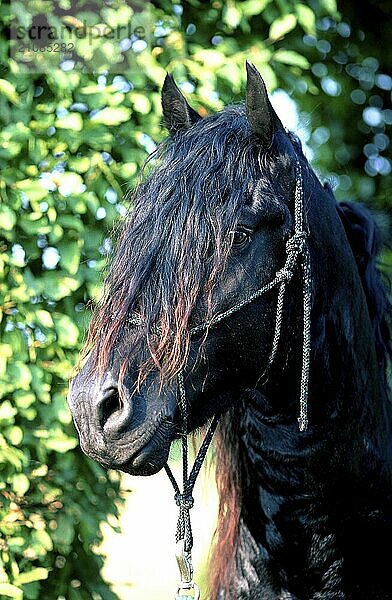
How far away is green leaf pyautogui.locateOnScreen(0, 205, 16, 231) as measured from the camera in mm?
2428

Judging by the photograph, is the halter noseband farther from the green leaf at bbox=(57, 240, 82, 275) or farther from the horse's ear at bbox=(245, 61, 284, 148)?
the green leaf at bbox=(57, 240, 82, 275)

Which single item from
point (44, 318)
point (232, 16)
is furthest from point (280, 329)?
point (232, 16)

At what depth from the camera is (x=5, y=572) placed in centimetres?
262

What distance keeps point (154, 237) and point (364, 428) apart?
0.65 meters

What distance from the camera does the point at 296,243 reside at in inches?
65.9

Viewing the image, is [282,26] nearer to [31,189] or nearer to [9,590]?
[31,189]

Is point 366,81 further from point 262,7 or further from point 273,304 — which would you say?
point 273,304

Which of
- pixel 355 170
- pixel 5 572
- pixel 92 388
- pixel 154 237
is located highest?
pixel 154 237

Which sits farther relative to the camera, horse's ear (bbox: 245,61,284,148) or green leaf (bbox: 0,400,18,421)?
green leaf (bbox: 0,400,18,421)

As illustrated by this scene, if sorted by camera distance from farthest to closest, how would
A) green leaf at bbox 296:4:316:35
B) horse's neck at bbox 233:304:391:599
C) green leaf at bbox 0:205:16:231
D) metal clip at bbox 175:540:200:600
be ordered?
1. green leaf at bbox 296:4:316:35
2. green leaf at bbox 0:205:16:231
3. horse's neck at bbox 233:304:391:599
4. metal clip at bbox 175:540:200:600

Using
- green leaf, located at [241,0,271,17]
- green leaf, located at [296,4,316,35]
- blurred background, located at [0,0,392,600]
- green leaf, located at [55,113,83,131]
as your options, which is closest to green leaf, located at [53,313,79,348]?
blurred background, located at [0,0,392,600]

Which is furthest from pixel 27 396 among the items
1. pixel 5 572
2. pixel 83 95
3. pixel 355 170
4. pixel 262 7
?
pixel 355 170

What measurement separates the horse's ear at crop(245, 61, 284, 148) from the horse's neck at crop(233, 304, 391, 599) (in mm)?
442

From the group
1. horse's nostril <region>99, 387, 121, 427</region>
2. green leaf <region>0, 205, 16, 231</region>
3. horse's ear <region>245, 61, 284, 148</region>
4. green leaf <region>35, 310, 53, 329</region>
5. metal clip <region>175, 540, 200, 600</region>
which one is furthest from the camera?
green leaf <region>35, 310, 53, 329</region>
